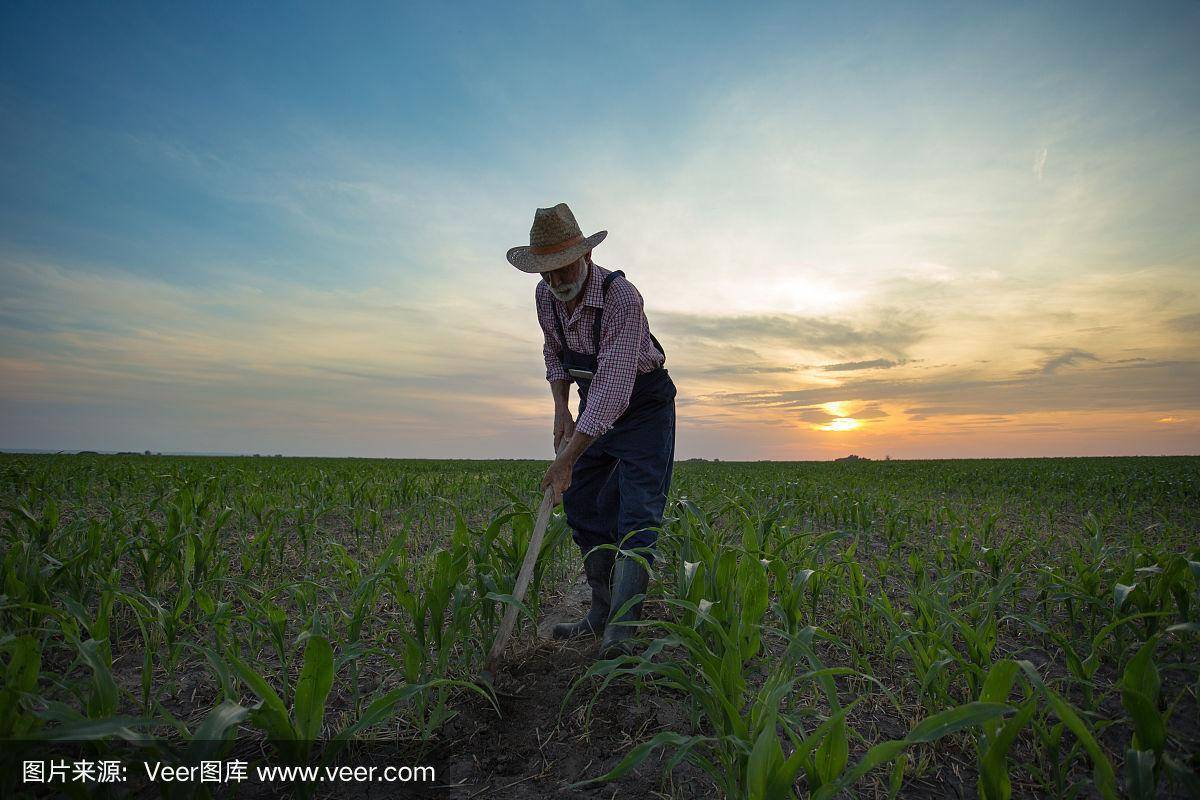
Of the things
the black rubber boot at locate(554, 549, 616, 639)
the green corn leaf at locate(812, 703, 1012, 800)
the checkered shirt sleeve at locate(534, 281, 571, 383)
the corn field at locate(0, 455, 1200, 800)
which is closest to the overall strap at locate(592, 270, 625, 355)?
the checkered shirt sleeve at locate(534, 281, 571, 383)

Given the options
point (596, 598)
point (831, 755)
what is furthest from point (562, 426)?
point (831, 755)

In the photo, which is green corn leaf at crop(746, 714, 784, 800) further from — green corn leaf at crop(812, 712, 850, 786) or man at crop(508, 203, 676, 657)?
man at crop(508, 203, 676, 657)

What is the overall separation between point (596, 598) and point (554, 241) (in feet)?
7.13

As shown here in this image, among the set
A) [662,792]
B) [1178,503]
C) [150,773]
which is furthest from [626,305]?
[1178,503]

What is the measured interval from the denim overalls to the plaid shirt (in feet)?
0.19

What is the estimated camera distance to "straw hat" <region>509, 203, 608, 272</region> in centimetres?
315

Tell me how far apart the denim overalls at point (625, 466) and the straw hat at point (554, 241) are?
0.26m

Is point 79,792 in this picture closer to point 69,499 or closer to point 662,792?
point 662,792

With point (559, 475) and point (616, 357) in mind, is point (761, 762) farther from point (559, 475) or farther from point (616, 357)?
point (616, 357)

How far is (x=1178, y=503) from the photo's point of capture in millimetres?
10312

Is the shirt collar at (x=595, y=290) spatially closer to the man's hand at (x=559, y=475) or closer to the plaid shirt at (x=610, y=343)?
the plaid shirt at (x=610, y=343)

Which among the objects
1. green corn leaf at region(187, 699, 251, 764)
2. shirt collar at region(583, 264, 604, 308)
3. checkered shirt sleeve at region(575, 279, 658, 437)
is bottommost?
green corn leaf at region(187, 699, 251, 764)

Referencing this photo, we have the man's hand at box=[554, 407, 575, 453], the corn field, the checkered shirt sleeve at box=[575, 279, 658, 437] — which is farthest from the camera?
the man's hand at box=[554, 407, 575, 453]

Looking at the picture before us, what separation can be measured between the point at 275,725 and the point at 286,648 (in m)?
1.93
